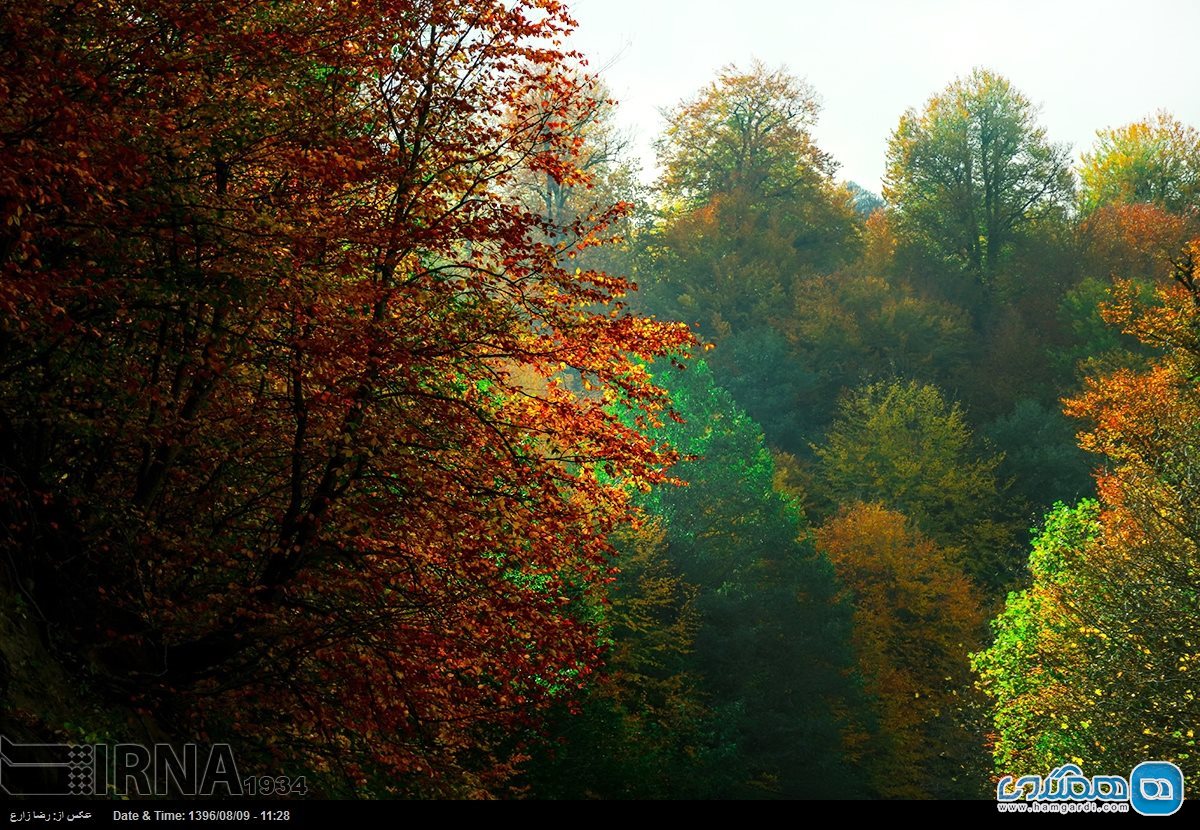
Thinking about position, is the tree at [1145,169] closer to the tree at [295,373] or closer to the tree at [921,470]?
the tree at [921,470]

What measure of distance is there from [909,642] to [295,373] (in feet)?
124

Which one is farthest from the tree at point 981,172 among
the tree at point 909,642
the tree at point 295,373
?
the tree at point 295,373

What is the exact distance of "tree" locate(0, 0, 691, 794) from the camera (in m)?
9.12

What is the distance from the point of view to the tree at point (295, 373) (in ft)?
29.9

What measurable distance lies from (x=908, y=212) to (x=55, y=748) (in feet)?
204

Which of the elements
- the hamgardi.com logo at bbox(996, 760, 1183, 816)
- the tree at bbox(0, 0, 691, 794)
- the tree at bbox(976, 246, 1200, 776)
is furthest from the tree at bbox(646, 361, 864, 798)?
the tree at bbox(0, 0, 691, 794)

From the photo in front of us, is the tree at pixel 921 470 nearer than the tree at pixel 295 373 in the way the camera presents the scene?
No

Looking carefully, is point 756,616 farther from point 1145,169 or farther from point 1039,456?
point 1145,169

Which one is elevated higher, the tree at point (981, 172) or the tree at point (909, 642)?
the tree at point (981, 172)

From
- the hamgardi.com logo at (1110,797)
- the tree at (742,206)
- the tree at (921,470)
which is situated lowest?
the hamgardi.com logo at (1110,797)

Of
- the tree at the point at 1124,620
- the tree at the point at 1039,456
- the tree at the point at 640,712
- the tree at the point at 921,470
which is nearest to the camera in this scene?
the tree at the point at 1124,620

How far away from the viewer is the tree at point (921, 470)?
165 ft

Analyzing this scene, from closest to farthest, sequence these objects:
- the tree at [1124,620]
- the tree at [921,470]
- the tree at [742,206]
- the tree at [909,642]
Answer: the tree at [1124,620] → the tree at [909,642] → the tree at [921,470] → the tree at [742,206]

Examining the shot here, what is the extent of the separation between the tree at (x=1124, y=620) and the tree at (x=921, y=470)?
1453 centimetres
